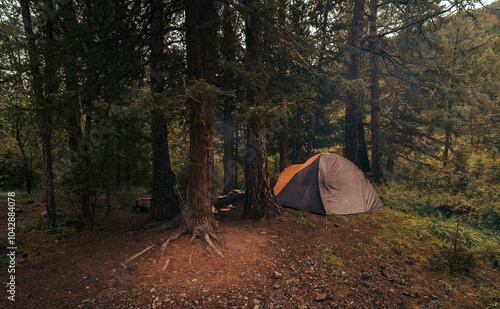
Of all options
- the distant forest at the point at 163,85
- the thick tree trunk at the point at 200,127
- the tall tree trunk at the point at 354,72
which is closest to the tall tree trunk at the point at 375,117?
the distant forest at the point at 163,85

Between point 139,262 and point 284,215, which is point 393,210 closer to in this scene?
point 284,215

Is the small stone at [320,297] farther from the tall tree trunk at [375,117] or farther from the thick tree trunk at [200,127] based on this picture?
the tall tree trunk at [375,117]

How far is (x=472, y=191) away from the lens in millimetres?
12297

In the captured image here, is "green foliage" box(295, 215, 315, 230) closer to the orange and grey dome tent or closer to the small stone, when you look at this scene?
the orange and grey dome tent

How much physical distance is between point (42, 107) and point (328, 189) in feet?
27.3

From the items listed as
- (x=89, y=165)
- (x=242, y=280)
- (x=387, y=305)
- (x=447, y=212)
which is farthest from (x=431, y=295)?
(x=89, y=165)

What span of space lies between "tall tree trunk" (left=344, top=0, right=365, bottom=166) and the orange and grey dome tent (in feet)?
9.49

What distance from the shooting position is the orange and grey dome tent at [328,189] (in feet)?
29.1

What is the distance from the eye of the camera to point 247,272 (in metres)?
4.98

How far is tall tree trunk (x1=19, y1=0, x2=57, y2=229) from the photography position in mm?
6055

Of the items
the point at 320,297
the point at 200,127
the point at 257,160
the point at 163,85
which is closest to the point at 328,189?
the point at 257,160

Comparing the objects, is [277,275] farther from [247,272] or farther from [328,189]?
[328,189]

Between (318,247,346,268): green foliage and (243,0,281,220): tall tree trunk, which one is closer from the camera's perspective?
(318,247,346,268): green foliage

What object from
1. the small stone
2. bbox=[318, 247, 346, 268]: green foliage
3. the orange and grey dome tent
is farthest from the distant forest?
the small stone
